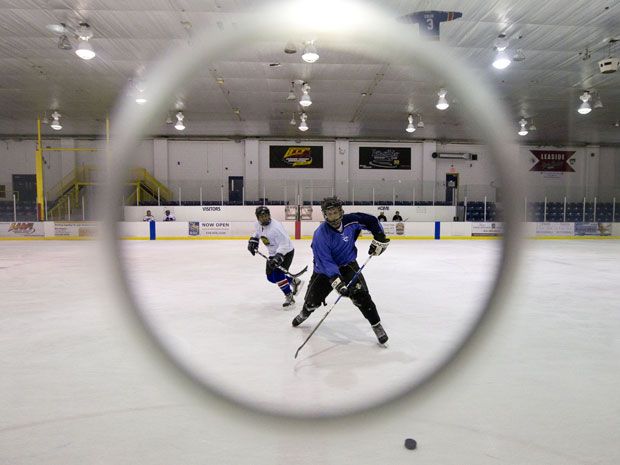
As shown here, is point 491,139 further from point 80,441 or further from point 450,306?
point 450,306

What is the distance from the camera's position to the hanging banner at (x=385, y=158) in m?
23.9

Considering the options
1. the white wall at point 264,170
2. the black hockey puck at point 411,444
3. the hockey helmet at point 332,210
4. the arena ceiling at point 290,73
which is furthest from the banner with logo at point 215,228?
the black hockey puck at point 411,444

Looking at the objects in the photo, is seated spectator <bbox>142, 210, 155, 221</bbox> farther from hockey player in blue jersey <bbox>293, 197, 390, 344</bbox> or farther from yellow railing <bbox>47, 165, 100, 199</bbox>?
hockey player in blue jersey <bbox>293, 197, 390, 344</bbox>

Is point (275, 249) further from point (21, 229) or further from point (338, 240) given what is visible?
point (21, 229)

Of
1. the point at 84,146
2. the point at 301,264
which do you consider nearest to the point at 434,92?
the point at 301,264

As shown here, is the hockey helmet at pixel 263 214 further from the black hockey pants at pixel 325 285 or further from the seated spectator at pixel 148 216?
the seated spectator at pixel 148 216

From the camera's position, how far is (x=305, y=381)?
329 centimetres

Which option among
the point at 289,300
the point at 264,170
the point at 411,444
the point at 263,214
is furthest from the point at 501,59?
the point at 264,170

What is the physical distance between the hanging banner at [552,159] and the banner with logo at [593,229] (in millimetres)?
6523

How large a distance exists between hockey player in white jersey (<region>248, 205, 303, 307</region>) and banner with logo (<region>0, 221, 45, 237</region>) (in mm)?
15364

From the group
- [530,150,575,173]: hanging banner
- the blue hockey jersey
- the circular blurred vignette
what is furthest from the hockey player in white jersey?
[530,150,575,173]: hanging banner

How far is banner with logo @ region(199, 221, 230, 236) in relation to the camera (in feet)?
60.5

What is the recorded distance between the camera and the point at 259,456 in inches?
90.3

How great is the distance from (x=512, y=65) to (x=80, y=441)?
46.6 feet
